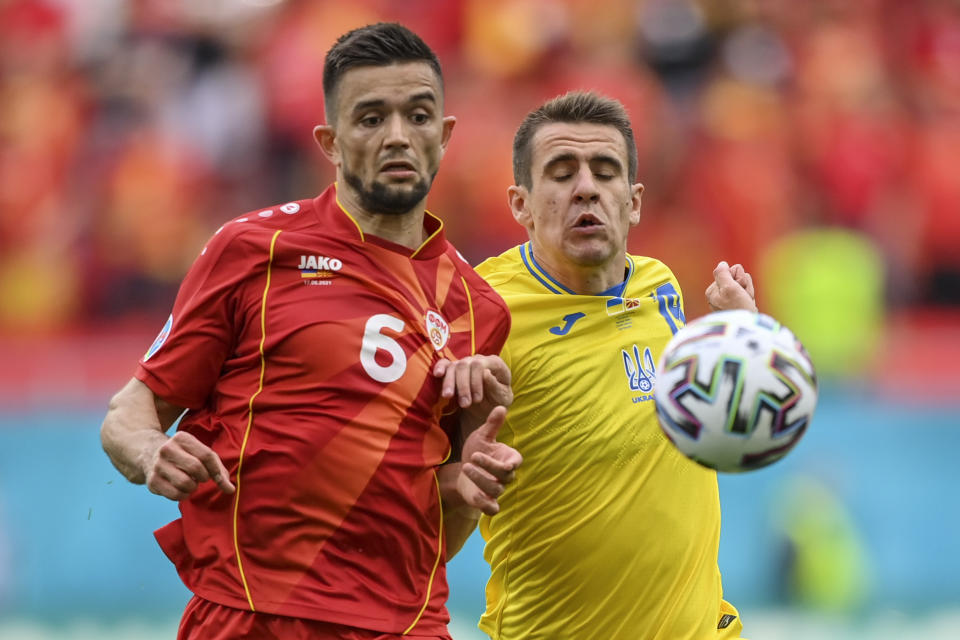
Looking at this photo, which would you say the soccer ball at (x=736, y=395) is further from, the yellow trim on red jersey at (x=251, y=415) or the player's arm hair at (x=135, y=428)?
the player's arm hair at (x=135, y=428)

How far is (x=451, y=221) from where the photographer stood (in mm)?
11836

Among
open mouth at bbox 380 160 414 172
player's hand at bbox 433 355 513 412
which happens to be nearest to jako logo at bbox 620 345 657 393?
player's hand at bbox 433 355 513 412

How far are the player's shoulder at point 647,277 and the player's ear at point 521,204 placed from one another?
1.48ft

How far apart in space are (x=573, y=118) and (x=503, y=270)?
659mm

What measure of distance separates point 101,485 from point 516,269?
4987 mm

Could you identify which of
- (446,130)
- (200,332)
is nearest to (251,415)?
(200,332)

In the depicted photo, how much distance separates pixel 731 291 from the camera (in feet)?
18.8

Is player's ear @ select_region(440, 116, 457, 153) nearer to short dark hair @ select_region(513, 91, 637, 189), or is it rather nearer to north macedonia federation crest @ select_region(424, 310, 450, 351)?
north macedonia federation crest @ select_region(424, 310, 450, 351)

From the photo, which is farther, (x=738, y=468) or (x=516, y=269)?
(x=516, y=269)

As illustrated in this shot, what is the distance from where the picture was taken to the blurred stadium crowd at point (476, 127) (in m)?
11.9

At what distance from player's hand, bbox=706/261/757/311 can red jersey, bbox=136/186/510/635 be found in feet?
4.39

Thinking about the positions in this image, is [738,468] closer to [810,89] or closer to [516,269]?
[516,269]

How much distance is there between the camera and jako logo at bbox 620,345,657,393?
18.7 ft

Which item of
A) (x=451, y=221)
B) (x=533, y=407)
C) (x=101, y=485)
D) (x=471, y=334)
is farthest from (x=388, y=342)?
(x=451, y=221)
